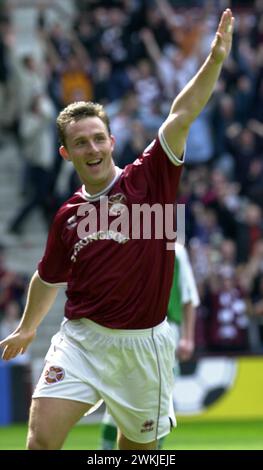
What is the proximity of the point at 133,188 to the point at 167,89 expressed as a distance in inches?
482

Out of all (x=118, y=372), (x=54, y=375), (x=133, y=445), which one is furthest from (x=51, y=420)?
(x=133, y=445)

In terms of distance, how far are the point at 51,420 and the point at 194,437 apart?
279 inches

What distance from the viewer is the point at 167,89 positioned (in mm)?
19234

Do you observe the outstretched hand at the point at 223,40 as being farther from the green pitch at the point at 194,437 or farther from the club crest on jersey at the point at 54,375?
the green pitch at the point at 194,437

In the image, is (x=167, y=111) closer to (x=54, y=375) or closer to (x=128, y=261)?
(x=128, y=261)

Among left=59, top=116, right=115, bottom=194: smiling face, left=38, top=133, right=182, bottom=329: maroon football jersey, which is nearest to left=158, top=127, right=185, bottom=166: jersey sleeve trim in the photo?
left=38, top=133, right=182, bottom=329: maroon football jersey

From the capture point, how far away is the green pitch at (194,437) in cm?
1252

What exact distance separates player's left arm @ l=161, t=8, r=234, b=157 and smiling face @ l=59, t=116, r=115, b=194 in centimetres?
45

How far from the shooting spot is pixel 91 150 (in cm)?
708

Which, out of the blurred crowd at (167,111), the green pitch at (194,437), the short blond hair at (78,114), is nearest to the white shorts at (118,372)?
the short blond hair at (78,114)
